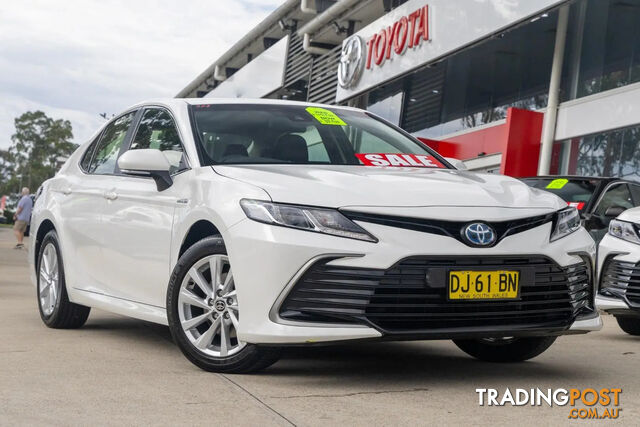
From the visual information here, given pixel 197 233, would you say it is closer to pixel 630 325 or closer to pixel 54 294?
pixel 54 294

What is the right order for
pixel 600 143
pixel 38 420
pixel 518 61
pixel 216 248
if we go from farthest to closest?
pixel 518 61
pixel 600 143
pixel 216 248
pixel 38 420

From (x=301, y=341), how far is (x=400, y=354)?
1.50 metres

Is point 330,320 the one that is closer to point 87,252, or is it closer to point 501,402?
point 501,402

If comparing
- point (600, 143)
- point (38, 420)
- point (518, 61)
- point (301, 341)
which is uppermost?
point (518, 61)

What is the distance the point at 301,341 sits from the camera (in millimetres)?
4109

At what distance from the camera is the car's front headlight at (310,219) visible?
4098mm

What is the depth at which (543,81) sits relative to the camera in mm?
19031

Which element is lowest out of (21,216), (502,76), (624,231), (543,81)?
(21,216)

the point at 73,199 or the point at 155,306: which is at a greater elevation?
Answer: the point at 73,199

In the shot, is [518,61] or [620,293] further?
[518,61]

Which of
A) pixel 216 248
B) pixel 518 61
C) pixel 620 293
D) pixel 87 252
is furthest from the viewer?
pixel 518 61

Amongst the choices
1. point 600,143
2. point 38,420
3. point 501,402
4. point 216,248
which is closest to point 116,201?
point 216,248

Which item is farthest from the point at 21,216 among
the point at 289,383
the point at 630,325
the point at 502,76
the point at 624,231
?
the point at 289,383

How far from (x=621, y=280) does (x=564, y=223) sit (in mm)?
2781
